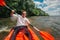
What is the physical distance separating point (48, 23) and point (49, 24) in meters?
0.03

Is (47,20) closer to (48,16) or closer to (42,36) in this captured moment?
(48,16)

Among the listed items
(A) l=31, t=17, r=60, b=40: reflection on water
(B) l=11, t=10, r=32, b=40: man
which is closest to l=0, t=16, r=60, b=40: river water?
(A) l=31, t=17, r=60, b=40: reflection on water

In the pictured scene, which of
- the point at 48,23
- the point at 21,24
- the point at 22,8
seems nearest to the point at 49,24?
the point at 48,23

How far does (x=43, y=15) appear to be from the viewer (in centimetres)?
493

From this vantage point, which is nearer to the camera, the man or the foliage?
the man

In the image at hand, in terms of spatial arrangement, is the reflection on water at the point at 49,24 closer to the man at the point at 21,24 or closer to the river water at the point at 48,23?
the river water at the point at 48,23

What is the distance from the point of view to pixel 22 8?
4984 millimetres

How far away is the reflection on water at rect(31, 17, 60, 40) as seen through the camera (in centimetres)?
489

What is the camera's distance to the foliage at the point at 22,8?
493 cm

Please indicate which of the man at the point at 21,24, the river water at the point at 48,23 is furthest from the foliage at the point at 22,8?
the man at the point at 21,24

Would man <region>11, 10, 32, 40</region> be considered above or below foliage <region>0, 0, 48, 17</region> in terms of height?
below

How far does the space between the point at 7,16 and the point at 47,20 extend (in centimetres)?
67

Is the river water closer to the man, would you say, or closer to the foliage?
the foliage

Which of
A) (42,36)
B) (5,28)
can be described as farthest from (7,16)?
(42,36)
